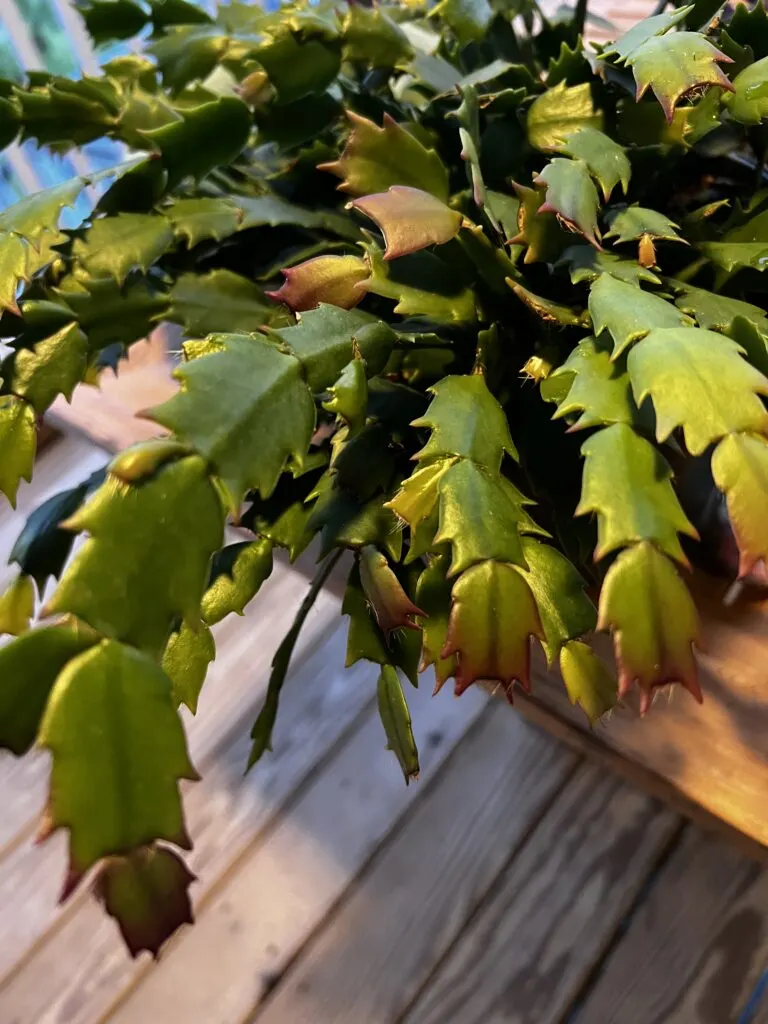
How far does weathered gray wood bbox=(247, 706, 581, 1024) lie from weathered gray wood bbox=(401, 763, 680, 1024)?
14 millimetres

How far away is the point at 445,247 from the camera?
1.64 ft

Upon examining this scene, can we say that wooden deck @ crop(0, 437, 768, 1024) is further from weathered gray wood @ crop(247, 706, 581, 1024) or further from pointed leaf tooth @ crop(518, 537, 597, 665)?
pointed leaf tooth @ crop(518, 537, 597, 665)

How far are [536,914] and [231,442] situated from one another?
2.14 ft

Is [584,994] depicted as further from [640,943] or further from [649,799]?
[649,799]

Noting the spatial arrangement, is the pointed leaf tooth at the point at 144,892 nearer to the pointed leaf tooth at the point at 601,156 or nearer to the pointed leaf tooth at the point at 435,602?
the pointed leaf tooth at the point at 435,602

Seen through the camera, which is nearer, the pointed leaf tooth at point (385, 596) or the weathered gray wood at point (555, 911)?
the pointed leaf tooth at point (385, 596)

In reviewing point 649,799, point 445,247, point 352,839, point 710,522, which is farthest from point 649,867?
point 445,247

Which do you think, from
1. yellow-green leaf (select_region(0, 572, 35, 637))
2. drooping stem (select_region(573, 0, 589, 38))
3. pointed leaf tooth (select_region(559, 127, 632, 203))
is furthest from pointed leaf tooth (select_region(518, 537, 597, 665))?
drooping stem (select_region(573, 0, 589, 38))

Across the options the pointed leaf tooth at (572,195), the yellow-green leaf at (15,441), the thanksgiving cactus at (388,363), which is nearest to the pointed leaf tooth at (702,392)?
the thanksgiving cactus at (388,363)

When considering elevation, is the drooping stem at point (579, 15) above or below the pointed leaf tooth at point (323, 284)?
above

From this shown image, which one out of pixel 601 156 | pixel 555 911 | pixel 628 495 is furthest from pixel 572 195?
pixel 555 911

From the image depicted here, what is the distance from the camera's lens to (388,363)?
1.70 feet

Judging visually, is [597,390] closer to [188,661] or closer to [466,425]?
[466,425]

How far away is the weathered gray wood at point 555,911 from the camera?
0.76 metres
